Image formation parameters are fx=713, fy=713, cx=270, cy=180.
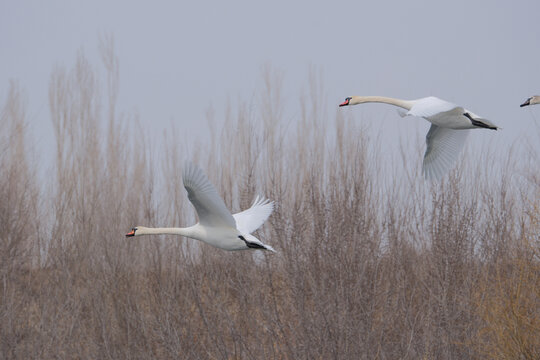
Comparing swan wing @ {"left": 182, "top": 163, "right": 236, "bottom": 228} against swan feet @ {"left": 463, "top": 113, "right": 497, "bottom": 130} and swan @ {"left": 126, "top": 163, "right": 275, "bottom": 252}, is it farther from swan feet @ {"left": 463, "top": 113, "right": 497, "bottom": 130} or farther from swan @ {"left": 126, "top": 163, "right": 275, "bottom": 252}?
swan feet @ {"left": 463, "top": 113, "right": 497, "bottom": 130}

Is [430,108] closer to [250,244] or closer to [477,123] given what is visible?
[477,123]

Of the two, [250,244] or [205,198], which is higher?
[205,198]

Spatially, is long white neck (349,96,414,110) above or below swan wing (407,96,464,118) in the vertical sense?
above

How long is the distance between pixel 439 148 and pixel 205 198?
2.81 m

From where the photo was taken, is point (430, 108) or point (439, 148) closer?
point (430, 108)

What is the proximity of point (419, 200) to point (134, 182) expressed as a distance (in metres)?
5.44

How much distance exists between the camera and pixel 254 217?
7.17 metres

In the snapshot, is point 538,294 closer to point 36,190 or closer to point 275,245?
point 275,245

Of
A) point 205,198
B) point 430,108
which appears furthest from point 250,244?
point 430,108

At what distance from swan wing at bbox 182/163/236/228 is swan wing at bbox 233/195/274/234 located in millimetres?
713

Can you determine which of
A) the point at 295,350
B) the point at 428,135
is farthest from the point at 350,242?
the point at 428,135

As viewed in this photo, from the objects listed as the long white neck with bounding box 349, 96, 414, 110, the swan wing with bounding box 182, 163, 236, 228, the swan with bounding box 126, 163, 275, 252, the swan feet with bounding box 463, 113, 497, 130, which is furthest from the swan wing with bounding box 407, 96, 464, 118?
the swan wing with bounding box 182, 163, 236, 228

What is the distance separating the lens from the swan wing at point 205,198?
17.8 ft

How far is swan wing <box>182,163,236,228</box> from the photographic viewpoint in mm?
5438
